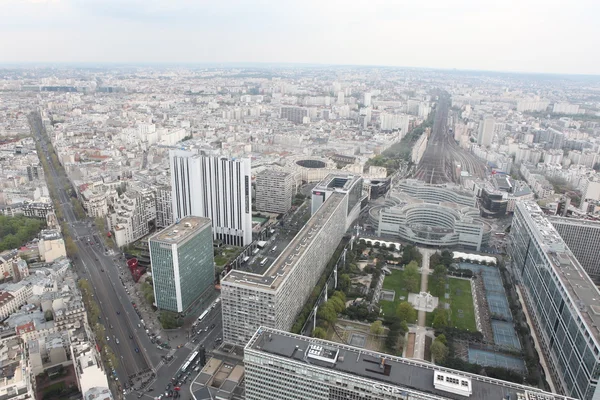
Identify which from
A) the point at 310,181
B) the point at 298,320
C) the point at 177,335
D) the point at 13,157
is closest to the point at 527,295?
the point at 298,320

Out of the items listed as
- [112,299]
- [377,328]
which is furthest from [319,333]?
[112,299]

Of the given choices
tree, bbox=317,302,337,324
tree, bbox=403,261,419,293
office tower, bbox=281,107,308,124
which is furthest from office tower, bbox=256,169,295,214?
office tower, bbox=281,107,308,124

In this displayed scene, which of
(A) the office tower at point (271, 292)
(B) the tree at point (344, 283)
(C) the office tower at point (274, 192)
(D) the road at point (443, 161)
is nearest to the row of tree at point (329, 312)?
(A) the office tower at point (271, 292)

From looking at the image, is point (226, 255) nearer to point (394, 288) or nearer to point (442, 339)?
point (394, 288)

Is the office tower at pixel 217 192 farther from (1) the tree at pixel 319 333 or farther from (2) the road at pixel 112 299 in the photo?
(1) the tree at pixel 319 333

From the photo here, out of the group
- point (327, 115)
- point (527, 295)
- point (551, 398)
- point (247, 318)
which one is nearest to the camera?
point (551, 398)

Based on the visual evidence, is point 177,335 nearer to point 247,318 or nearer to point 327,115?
point 247,318

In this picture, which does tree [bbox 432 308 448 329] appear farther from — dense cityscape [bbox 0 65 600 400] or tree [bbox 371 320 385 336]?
tree [bbox 371 320 385 336]
